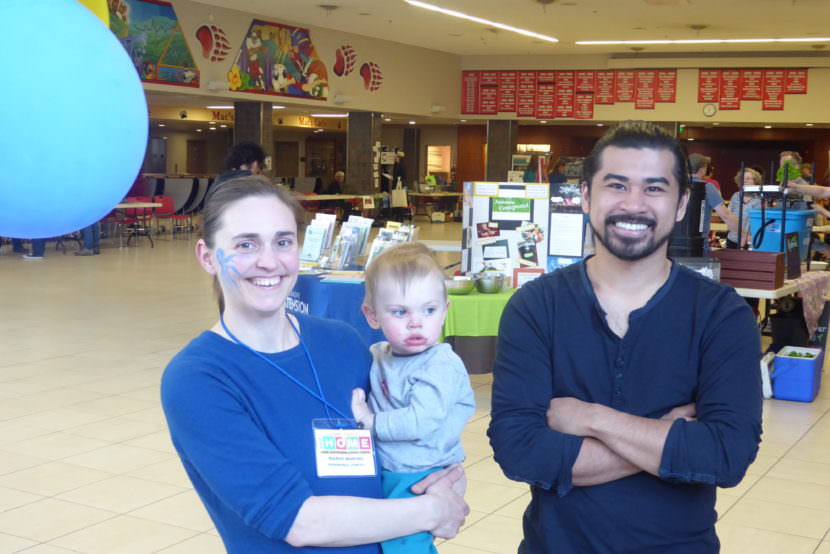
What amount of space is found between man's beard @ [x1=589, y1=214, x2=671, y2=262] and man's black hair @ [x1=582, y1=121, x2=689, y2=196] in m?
0.14

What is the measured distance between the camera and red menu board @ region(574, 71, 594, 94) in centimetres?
2086

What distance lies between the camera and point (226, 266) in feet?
5.43

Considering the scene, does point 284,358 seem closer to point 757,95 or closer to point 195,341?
point 195,341

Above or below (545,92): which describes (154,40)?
below

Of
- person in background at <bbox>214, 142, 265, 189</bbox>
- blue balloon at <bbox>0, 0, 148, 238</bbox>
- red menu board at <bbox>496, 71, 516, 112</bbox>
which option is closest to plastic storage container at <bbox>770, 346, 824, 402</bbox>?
person in background at <bbox>214, 142, 265, 189</bbox>

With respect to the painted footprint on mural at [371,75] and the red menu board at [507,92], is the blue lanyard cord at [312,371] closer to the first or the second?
the painted footprint on mural at [371,75]

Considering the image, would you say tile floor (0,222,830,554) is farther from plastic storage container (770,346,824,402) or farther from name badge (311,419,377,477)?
name badge (311,419,377,477)

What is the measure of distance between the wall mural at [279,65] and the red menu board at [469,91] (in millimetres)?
5137

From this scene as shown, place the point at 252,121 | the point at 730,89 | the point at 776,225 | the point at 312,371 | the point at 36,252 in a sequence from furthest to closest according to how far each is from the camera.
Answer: the point at 730,89
the point at 252,121
the point at 36,252
the point at 776,225
the point at 312,371

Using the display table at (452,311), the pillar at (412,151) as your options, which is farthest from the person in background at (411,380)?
the pillar at (412,151)

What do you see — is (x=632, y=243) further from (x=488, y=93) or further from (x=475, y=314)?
(x=488, y=93)

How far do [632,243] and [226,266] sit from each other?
2.63ft

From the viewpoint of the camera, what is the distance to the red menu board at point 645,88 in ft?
66.4

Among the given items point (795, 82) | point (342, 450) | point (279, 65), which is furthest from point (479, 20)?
point (342, 450)
